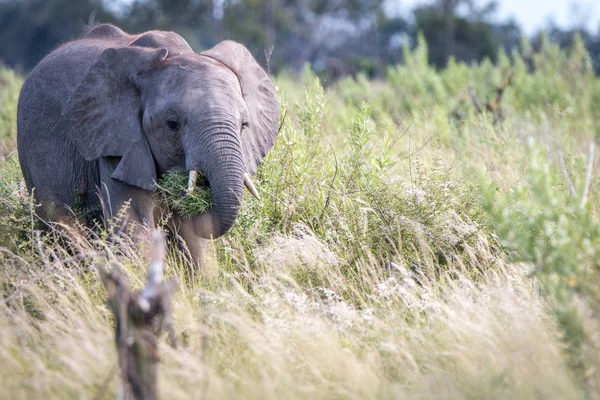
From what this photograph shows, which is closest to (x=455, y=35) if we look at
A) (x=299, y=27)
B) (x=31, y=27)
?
(x=299, y=27)

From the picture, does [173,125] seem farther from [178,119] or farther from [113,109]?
[113,109]

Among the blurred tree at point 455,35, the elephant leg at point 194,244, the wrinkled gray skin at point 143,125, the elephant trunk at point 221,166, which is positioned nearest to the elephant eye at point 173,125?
the wrinkled gray skin at point 143,125

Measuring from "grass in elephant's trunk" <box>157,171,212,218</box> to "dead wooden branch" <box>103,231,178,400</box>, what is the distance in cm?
193

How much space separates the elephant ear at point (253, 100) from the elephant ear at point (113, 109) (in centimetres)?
58

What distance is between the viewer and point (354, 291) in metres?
5.08

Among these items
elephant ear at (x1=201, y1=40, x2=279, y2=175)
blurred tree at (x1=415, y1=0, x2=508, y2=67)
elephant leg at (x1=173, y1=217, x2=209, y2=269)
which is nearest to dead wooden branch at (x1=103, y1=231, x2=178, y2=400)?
elephant leg at (x1=173, y1=217, x2=209, y2=269)

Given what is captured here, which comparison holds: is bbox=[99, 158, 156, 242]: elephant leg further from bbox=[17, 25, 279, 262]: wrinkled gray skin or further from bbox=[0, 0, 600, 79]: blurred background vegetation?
bbox=[0, 0, 600, 79]: blurred background vegetation

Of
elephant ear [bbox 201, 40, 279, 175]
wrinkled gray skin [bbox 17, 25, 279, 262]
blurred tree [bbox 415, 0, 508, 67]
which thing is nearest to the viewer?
wrinkled gray skin [bbox 17, 25, 279, 262]

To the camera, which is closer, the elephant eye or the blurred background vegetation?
the elephant eye

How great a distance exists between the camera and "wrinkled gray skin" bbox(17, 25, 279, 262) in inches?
207

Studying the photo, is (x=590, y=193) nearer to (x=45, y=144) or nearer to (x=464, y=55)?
(x=45, y=144)

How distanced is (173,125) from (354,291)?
1.73 meters

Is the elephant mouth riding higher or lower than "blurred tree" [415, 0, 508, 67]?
higher

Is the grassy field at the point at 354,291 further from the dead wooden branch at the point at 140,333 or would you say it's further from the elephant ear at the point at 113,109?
the elephant ear at the point at 113,109
